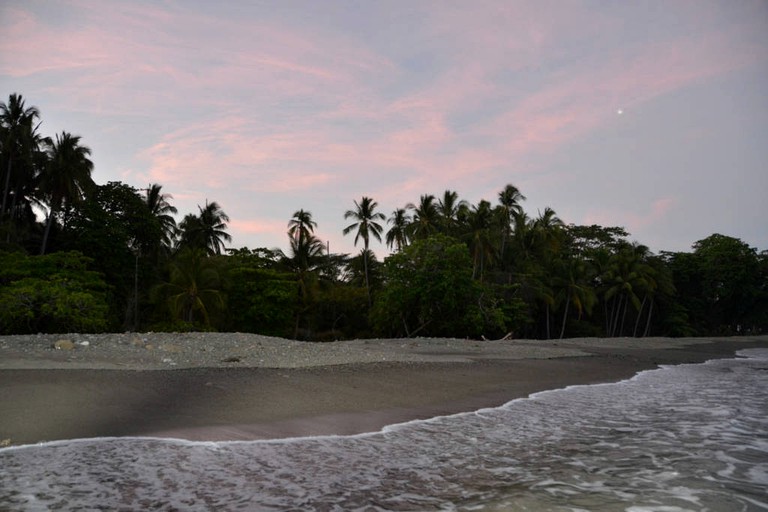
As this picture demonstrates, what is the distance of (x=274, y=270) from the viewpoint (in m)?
34.1

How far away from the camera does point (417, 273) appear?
26875 millimetres

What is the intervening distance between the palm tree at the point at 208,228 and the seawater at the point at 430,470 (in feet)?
131

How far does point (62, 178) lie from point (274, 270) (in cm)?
1368

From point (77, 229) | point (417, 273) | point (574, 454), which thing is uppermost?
point (77, 229)

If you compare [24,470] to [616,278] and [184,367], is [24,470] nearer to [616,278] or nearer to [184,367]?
[184,367]

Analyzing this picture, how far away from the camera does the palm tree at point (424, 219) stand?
38.8 metres

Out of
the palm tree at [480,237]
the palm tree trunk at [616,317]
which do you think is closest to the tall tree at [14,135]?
the palm tree at [480,237]

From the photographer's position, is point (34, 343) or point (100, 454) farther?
point (34, 343)

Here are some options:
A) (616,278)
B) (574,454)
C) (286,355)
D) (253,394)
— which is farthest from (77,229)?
(616,278)

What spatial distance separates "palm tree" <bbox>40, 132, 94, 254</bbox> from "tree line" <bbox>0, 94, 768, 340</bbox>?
0.24ft

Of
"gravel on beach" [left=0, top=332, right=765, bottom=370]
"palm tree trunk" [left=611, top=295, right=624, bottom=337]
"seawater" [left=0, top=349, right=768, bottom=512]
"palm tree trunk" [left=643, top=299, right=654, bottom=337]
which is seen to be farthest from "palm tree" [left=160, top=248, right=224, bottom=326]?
"palm tree trunk" [left=643, top=299, right=654, bottom=337]

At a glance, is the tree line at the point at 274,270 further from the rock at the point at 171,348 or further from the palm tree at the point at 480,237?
the rock at the point at 171,348

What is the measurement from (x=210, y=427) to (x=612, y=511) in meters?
4.24

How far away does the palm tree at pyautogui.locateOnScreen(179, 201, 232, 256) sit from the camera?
42.7m
